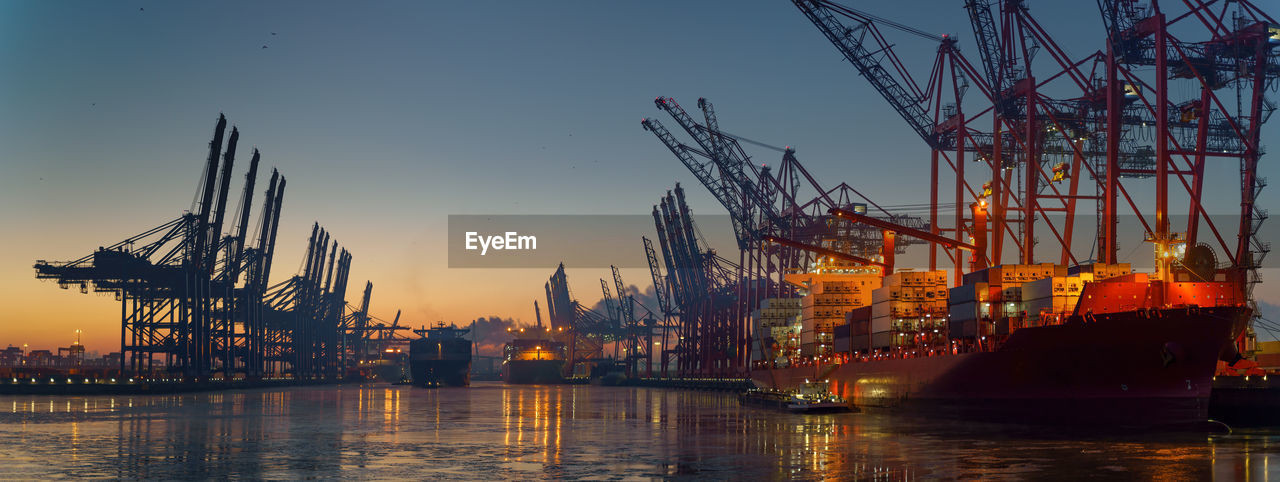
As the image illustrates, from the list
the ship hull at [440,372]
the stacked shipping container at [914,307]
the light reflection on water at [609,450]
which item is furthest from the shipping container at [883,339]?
the ship hull at [440,372]

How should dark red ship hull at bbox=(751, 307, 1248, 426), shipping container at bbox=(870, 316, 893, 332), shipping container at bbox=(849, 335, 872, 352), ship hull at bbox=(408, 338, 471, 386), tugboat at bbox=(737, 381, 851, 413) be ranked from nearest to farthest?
dark red ship hull at bbox=(751, 307, 1248, 426) < tugboat at bbox=(737, 381, 851, 413) < shipping container at bbox=(870, 316, 893, 332) < shipping container at bbox=(849, 335, 872, 352) < ship hull at bbox=(408, 338, 471, 386)

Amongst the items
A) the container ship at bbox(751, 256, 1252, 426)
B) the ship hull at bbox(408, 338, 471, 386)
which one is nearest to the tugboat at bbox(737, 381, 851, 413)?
the container ship at bbox(751, 256, 1252, 426)

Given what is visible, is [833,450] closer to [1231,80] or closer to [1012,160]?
[1231,80]

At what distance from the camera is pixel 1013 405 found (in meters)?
51.0

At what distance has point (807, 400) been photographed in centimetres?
6412

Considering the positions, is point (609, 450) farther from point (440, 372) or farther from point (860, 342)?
point (440, 372)

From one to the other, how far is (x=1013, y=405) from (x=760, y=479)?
2803 cm

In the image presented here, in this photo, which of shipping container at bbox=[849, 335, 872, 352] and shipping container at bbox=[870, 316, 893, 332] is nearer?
shipping container at bbox=[870, 316, 893, 332]

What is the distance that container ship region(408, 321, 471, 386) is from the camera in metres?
190

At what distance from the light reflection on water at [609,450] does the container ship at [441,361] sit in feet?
443

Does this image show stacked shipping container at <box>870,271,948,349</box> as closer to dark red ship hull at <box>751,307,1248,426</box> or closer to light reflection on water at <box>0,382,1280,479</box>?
dark red ship hull at <box>751,307,1248,426</box>

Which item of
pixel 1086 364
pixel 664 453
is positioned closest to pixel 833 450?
pixel 664 453

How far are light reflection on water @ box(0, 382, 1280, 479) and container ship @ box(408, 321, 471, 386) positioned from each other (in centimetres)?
13501

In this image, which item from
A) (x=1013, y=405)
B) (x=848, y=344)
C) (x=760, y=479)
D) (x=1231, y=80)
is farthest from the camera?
(x=848, y=344)
